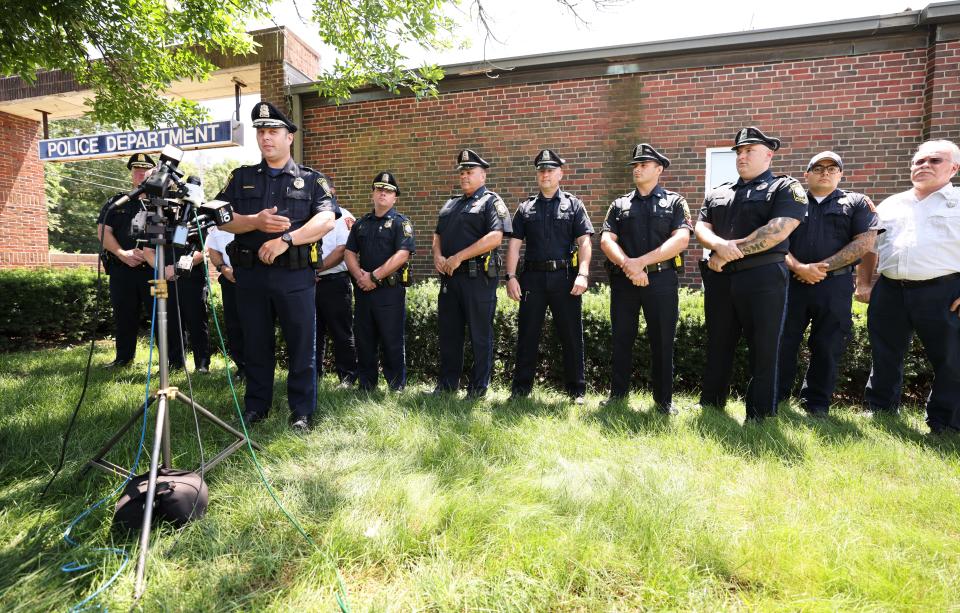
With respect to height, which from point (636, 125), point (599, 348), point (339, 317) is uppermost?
point (636, 125)

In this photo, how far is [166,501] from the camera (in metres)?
2.18

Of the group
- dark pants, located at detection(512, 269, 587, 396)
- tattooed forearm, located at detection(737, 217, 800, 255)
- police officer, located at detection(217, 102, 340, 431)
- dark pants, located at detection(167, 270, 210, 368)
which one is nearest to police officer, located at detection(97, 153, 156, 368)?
dark pants, located at detection(167, 270, 210, 368)

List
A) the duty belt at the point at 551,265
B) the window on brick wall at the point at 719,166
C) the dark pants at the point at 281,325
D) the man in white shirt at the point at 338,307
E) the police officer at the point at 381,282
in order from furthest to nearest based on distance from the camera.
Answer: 1. the window on brick wall at the point at 719,166
2. the man in white shirt at the point at 338,307
3. the police officer at the point at 381,282
4. the duty belt at the point at 551,265
5. the dark pants at the point at 281,325

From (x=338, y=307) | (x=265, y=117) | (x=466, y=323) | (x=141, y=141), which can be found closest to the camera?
(x=265, y=117)

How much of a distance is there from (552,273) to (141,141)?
26.5ft

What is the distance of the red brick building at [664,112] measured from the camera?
20.3 ft

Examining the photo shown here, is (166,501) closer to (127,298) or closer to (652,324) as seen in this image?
(652,324)

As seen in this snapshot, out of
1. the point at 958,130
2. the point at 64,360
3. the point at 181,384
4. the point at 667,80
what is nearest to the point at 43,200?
the point at 64,360

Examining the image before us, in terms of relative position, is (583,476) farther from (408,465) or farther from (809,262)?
(809,262)

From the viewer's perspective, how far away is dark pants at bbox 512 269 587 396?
4453mm

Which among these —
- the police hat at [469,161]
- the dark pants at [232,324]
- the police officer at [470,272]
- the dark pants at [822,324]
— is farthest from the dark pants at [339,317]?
the dark pants at [822,324]

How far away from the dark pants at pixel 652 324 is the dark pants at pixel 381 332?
1.93 metres

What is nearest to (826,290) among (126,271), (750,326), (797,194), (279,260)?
(750,326)

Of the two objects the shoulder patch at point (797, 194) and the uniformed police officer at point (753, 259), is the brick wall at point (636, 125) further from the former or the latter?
the shoulder patch at point (797, 194)
